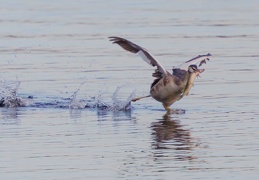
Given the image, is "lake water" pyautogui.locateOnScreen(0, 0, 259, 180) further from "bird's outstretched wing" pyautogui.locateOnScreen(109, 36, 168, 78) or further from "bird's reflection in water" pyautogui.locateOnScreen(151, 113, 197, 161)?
"bird's outstretched wing" pyautogui.locateOnScreen(109, 36, 168, 78)

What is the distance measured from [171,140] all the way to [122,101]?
3.02 m

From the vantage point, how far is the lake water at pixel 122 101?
10.8 m

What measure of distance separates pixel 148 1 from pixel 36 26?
7.90m

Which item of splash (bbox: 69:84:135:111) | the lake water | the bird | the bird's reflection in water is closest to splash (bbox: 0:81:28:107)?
the lake water

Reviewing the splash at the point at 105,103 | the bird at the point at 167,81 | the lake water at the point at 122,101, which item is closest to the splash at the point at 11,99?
the lake water at the point at 122,101

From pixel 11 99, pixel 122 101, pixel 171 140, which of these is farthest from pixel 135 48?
pixel 171 140

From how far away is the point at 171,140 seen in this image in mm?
12375

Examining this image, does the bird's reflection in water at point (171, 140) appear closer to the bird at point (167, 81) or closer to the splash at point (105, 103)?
the bird at point (167, 81)

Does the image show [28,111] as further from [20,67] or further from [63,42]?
[63,42]

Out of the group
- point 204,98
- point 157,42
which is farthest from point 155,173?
point 157,42

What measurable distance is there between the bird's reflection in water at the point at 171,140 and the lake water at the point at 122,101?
0.01m

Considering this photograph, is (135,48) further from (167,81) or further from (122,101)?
(122,101)

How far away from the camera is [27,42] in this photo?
75.7 feet

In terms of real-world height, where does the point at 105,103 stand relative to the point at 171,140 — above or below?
above
